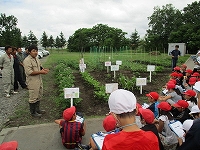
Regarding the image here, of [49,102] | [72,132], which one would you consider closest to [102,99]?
[49,102]

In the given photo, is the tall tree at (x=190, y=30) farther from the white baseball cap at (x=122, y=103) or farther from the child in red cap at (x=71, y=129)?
the white baseball cap at (x=122, y=103)

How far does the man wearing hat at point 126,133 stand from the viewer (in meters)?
1.44

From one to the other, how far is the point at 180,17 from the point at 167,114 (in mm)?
49613

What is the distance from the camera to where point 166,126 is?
3.59m

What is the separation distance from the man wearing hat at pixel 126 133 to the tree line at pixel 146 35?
101 ft

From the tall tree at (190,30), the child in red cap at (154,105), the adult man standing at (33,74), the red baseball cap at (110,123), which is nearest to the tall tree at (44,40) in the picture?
the tall tree at (190,30)

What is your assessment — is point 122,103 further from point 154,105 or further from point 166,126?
point 154,105

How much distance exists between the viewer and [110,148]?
1446 mm

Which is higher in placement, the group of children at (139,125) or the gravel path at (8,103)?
the group of children at (139,125)

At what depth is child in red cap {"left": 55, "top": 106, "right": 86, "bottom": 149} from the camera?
3633 millimetres

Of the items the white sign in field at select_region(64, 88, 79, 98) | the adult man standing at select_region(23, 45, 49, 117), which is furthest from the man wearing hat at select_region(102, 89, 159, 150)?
the adult man standing at select_region(23, 45, 49, 117)

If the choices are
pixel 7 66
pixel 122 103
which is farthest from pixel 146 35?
pixel 122 103

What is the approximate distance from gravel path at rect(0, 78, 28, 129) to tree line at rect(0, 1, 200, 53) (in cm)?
2454

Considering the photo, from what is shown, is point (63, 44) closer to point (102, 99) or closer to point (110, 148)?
point (102, 99)
